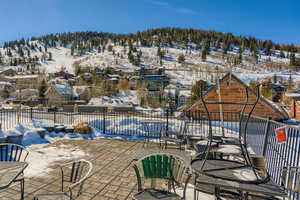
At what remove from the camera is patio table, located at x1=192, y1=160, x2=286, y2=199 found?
5.09 ft

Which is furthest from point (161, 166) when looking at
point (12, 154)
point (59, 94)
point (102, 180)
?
point (59, 94)

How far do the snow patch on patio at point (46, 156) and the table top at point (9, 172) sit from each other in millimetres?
1587

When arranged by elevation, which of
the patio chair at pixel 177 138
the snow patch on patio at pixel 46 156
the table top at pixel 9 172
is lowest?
the snow patch on patio at pixel 46 156

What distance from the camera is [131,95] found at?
42250 mm

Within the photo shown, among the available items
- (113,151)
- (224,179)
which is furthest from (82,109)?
(224,179)

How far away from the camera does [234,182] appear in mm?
1643

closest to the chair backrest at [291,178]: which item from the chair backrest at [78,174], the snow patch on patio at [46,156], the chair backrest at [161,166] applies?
the chair backrest at [161,166]

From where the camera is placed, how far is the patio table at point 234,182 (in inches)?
61.1

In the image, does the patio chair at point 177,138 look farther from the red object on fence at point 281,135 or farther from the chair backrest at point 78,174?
the chair backrest at point 78,174

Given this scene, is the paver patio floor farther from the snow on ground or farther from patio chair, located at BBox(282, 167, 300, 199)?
the snow on ground

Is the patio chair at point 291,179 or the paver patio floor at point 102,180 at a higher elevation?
the patio chair at point 291,179

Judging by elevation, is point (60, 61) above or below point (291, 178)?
above

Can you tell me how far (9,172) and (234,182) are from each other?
8.59ft

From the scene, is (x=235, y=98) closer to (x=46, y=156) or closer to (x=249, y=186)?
(x=46, y=156)
